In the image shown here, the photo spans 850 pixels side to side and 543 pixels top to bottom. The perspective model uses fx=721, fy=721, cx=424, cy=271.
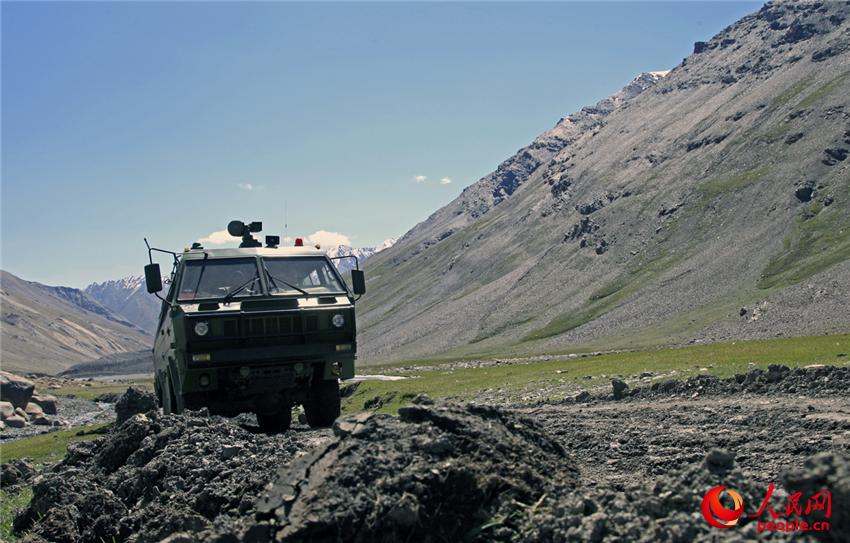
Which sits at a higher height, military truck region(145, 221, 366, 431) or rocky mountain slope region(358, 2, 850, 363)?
rocky mountain slope region(358, 2, 850, 363)

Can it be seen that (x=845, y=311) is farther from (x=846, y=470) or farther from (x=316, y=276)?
(x=846, y=470)

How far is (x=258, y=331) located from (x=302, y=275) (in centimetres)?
228

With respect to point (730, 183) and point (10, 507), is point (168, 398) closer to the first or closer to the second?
point (10, 507)

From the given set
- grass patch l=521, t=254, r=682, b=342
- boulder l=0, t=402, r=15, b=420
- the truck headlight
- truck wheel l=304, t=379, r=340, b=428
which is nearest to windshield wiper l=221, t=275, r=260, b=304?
the truck headlight

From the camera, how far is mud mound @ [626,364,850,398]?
16594mm

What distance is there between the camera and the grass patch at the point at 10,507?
482 inches

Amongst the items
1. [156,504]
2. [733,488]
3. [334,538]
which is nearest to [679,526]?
[733,488]

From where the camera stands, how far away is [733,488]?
6.20 m

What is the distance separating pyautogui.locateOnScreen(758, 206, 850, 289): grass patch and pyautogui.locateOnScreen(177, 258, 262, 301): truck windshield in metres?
95.9

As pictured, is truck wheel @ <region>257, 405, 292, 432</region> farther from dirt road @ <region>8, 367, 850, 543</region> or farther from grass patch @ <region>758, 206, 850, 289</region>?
grass patch @ <region>758, 206, 850, 289</region>

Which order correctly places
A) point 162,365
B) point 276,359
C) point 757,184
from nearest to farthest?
point 276,359, point 162,365, point 757,184

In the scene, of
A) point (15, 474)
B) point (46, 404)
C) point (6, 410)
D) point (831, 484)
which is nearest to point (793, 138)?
point (46, 404)

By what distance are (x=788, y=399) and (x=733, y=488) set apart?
10.8 meters

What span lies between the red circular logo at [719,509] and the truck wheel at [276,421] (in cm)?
1208
